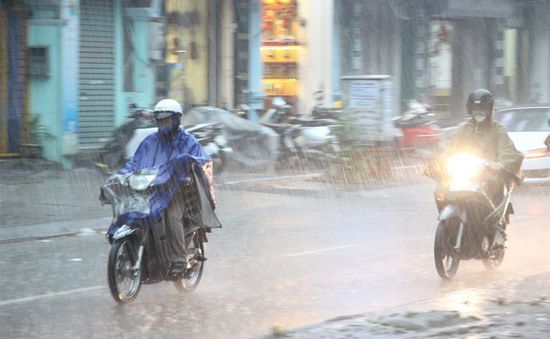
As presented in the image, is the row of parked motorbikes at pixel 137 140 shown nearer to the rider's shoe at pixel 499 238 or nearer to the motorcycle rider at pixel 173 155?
the rider's shoe at pixel 499 238

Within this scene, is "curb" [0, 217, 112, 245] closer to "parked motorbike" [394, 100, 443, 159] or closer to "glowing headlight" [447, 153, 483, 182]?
"glowing headlight" [447, 153, 483, 182]

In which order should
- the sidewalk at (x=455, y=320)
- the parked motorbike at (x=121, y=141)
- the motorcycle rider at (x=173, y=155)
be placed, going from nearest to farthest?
the sidewalk at (x=455, y=320), the motorcycle rider at (x=173, y=155), the parked motorbike at (x=121, y=141)

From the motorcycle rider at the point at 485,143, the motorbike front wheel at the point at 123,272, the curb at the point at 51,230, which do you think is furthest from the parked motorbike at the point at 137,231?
the curb at the point at 51,230

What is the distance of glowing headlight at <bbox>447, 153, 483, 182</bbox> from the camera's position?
30.1ft

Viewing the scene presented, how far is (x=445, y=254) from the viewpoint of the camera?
9.21m

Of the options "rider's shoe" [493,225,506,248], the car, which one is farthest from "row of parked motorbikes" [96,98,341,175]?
"rider's shoe" [493,225,506,248]

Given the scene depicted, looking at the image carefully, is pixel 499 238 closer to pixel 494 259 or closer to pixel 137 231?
pixel 494 259

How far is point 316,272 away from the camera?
979 cm

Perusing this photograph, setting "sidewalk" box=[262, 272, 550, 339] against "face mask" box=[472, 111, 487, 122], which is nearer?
"sidewalk" box=[262, 272, 550, 339]

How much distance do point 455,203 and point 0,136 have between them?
11.9m

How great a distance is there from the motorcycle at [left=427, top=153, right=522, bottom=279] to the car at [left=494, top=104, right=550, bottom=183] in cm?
720

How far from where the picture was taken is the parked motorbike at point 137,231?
797 centimetres

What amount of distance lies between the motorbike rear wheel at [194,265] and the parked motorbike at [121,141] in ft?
31.3

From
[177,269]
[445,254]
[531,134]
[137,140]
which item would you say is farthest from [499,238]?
[137,140]
